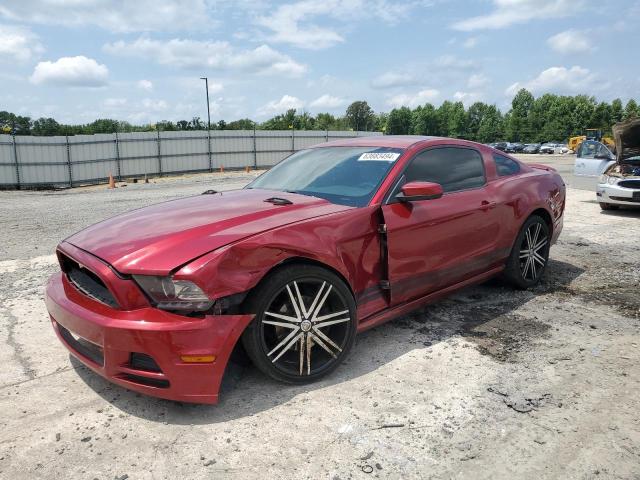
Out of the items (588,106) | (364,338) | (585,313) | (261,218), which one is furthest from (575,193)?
(588,106)

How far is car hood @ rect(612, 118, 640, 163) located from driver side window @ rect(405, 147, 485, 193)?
710 cm

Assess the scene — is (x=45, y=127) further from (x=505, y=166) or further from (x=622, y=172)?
(x=505, y=166)

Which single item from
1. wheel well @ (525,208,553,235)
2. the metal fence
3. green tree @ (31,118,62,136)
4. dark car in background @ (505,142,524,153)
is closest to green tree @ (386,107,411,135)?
dark car in background @ (505,142,524,153)

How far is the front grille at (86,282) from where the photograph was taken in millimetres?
2793

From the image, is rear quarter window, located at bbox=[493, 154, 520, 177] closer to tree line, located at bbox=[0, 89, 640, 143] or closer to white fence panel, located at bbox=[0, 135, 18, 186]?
white fence panel, located at bbox=[0, 135, 18, 186]

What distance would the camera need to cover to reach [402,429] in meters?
2.64

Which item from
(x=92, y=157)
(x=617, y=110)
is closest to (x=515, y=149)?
(x=617, y=110)

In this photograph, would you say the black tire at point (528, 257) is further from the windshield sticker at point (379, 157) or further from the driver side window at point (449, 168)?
the windshield sticker at point (379, 157)

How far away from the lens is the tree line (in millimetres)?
76125

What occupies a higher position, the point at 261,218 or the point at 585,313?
the point at 261,218

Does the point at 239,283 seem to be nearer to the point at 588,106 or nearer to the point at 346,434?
the point at 346,434

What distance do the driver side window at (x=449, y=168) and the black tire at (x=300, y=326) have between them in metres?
1.17

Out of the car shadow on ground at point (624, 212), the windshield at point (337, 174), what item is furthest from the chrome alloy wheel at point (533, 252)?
the car shadow on ground at point (624, 212)

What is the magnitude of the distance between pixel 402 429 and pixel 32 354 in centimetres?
269
